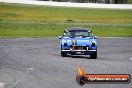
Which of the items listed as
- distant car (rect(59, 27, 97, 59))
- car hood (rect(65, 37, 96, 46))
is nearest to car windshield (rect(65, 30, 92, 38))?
distant car (rect(59, 27, 97, 59))

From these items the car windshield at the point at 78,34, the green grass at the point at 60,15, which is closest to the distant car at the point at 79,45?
the car windshield at the point at 78,34

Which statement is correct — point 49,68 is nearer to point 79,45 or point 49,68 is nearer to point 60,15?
point 79,45

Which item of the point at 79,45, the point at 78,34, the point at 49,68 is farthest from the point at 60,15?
the point at 49,68

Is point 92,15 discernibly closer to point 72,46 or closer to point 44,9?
point 44,9

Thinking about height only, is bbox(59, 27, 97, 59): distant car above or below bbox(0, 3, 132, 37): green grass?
above

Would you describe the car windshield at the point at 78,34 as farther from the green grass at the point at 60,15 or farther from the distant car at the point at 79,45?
the green grass at the point at 60,15

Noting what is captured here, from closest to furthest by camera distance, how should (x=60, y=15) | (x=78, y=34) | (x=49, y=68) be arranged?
1. (x=49, y=68)
2. (x=78, y=34)
3. (x=60, y=15)

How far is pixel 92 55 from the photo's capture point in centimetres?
2283

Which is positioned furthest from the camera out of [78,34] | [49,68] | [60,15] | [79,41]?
[60,15]

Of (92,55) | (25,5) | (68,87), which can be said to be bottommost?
(25,5)

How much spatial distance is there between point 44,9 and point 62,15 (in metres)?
8.56

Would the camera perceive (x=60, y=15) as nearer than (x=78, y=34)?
No

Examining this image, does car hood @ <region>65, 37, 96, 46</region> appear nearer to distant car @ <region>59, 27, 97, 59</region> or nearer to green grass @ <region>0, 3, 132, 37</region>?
distant car @ <region>59, 27, 97, 59</region>

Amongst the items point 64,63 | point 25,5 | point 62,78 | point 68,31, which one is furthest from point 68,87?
point 25,5
